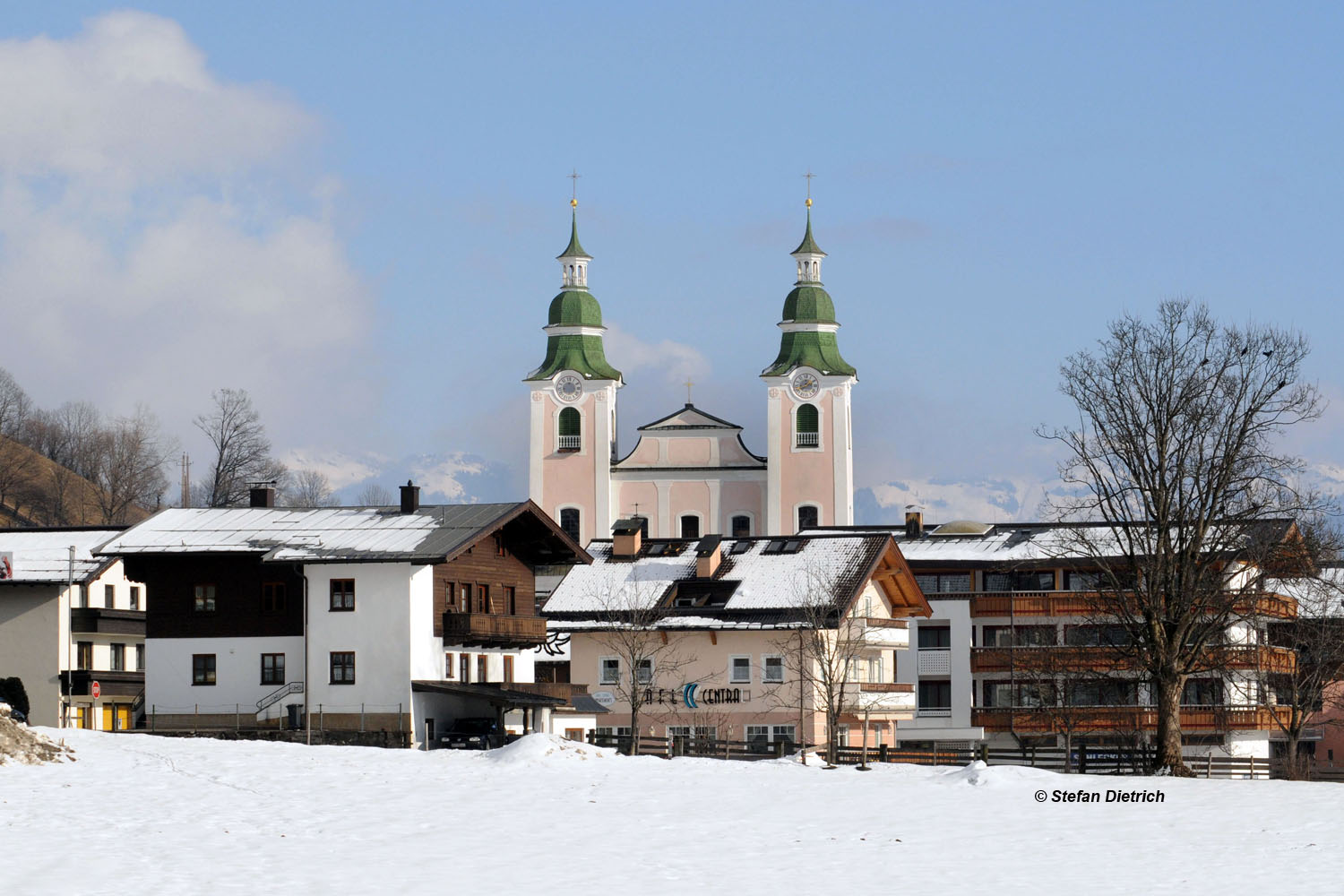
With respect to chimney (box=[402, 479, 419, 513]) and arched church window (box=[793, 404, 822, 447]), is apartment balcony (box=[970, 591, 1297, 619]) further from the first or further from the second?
arched church window (box=[793, 404, 822, 447])

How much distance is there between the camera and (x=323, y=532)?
6019 centimetres

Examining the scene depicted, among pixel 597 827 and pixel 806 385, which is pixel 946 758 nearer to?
pixel 597 827

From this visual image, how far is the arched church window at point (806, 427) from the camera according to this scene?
122 meters

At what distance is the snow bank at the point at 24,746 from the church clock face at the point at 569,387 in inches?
3287

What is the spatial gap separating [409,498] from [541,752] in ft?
67.8

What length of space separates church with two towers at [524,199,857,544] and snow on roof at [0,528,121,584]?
46.3 meters

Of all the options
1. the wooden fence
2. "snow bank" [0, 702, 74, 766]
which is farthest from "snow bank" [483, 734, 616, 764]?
"snow bank" [0, 702, 74, 766]

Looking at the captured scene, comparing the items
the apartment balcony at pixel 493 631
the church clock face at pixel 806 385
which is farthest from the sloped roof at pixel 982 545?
the church clock face at pixel 806 385

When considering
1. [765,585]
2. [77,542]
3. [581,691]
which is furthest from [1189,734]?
[77,542]

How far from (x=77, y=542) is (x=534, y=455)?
51.1 m

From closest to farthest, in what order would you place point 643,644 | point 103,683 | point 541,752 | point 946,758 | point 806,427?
point 541,752, point 946,758, point 643,644, point 103,683, point 806,427

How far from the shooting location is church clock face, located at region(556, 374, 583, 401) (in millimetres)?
123625

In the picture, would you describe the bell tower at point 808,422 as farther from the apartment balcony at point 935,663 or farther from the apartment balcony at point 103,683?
the apartment balcony at point 103,683

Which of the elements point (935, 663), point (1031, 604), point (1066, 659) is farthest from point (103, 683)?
point (1031, 604)
